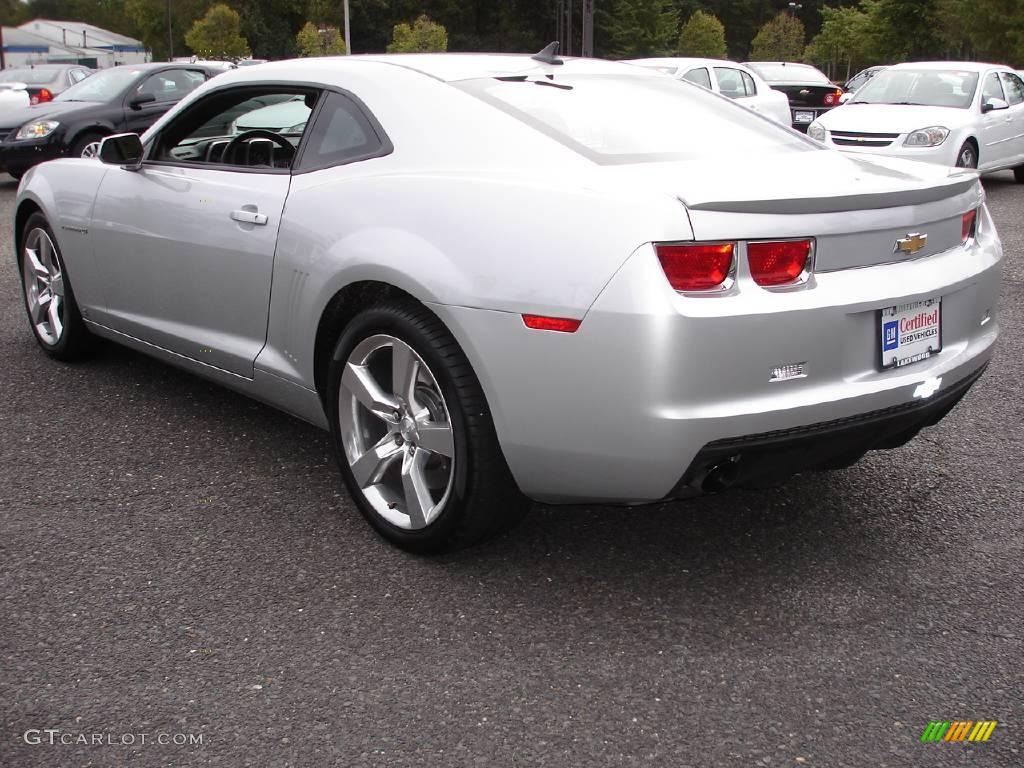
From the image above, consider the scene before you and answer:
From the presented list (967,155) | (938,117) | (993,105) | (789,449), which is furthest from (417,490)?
(993,105)

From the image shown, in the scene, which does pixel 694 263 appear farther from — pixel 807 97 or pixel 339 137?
pixel 807 97

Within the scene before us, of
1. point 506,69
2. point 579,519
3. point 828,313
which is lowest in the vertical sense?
point 579,519

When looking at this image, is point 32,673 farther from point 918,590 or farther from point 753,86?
point 753,86

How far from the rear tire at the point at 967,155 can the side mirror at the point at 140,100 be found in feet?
32.2

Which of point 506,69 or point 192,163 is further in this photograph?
point 192,163

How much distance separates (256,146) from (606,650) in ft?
8.28

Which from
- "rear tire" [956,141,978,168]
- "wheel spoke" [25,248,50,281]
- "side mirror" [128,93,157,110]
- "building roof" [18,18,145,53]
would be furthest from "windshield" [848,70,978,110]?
"building roof" [18,18,145,53]

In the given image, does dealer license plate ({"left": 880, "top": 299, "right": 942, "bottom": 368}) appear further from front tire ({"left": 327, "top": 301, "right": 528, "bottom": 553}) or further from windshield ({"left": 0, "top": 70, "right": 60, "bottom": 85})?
windshield ({"left": 0, "top": 70, "right": 60, "bottom": 85})

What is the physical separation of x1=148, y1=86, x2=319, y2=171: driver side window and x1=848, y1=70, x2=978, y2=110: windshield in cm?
1047

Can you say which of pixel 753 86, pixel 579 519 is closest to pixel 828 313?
pixel 579 519

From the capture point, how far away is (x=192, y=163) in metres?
4.25

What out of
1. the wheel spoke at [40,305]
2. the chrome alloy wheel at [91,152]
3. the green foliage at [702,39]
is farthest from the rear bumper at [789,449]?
the green foliage at [702,39]

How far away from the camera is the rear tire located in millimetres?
12608

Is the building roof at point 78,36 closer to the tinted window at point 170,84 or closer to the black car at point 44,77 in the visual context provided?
the black car at point 44,77
